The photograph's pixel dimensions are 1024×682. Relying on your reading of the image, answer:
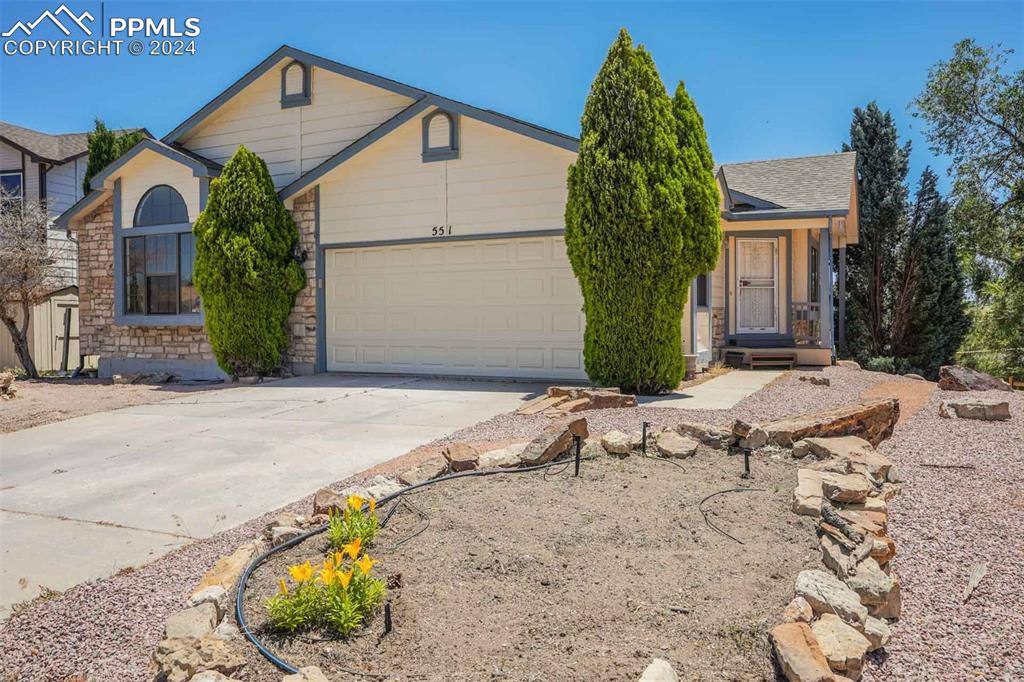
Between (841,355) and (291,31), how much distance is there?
1331 cm

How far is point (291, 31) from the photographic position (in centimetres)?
1252

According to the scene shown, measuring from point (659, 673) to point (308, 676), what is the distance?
1070 millimetres

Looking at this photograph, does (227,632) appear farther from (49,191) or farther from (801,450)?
(49,191)

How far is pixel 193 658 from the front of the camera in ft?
A: 7.69

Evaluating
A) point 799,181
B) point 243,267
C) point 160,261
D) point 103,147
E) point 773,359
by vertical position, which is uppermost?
point 103,147

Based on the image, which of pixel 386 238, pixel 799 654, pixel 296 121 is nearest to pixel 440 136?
pixel 386 238

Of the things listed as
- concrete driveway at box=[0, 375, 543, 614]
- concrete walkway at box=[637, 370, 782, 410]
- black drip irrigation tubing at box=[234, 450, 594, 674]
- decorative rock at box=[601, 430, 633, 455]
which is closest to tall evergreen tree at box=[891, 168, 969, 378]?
concrete walkway at box=[637, 370, 782, 410]

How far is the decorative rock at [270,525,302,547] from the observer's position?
3.46 metres

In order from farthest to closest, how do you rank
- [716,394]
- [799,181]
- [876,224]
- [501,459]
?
[876,224]
[799,181]
[716,394]
[501,459]

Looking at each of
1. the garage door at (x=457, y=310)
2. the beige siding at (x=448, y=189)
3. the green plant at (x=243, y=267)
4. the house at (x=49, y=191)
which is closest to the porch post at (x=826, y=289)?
the garage door at (x=457, y=310)

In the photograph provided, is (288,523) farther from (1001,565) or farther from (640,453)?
(1001,565)

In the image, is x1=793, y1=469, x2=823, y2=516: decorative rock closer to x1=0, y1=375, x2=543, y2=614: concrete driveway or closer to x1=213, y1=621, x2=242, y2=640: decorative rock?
x1=213, y1=621, x2=242, y2=640: decorative rock

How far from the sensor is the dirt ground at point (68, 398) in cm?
803

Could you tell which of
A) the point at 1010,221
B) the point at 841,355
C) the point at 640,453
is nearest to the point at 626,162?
the point at 640,453
